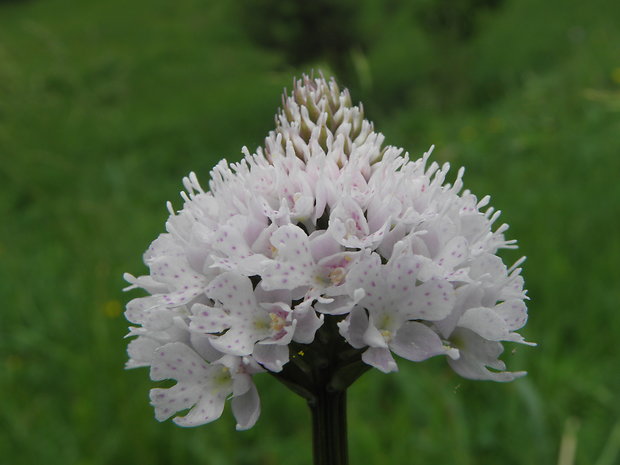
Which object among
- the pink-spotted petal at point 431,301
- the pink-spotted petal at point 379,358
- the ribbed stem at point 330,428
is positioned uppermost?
the pink-spotted petal at point 431,301

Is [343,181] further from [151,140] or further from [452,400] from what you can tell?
[151,140]

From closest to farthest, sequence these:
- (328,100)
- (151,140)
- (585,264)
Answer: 1. (328,100)
2. (585,264)
3. (151,140)

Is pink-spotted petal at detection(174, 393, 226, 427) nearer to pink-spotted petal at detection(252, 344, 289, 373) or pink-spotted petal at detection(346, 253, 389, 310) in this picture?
pink-spotted petal at detection(252, 344, 289, 373)

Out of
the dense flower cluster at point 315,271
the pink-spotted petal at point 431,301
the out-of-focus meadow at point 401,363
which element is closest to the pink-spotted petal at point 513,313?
the dense flower cluster at point 315,271

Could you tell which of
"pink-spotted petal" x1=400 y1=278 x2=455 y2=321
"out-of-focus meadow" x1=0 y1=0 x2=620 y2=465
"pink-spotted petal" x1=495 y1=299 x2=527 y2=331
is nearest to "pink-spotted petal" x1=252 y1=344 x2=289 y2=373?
"pink-spotted petal" x1=400 y1=278 x2=455 y2=321

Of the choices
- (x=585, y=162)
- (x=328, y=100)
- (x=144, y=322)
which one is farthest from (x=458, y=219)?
(x=585, y=162)

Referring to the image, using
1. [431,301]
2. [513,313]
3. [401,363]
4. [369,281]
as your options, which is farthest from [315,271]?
[401,363]

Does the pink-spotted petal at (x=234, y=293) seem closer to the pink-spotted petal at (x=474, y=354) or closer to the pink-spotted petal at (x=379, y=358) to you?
the pink-spotted petal at (x=379, y=358)
